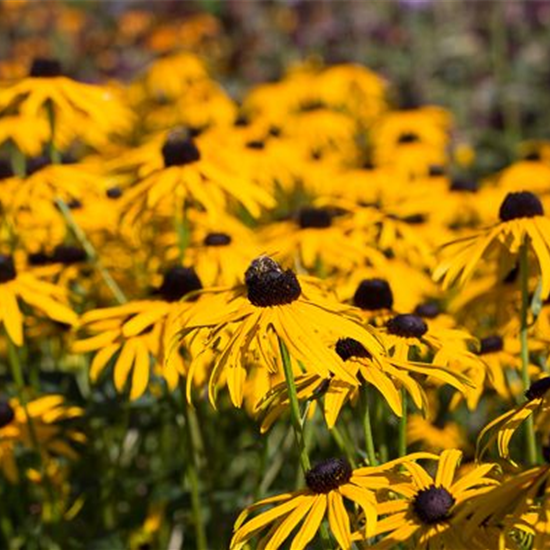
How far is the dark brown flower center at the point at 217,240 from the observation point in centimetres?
345

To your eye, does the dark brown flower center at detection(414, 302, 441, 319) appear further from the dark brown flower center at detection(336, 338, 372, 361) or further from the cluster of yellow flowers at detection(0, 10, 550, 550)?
the dark brown flower center at detection(336, 338, 372, 361)

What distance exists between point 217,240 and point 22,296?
63 cm

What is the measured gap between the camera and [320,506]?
195 centimetres

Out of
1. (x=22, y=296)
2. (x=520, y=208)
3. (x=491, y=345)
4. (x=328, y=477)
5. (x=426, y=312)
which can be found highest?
(x=520, y=208)

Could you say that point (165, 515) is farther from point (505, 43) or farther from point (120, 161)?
point (505, 43)

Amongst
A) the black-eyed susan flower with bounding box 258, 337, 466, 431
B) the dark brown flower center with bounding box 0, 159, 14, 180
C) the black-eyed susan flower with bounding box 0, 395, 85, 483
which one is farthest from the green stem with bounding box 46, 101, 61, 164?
the black-eyed susan flower with bounding box 258, 337, 466, 431

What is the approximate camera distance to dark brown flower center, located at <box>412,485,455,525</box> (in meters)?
1.82

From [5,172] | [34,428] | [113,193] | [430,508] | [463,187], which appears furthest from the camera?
[463,187]

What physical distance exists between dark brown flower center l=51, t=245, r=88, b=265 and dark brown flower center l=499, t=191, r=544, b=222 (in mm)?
1478

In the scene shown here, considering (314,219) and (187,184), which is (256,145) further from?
(187,184)

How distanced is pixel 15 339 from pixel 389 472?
4.01ft

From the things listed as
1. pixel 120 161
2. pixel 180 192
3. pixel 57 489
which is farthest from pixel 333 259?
pixel 57 489

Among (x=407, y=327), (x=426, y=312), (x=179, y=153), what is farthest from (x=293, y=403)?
(x=179, y=153)

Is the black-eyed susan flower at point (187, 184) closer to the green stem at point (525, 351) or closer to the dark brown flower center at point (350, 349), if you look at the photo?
the green stem at point (525, 351)
